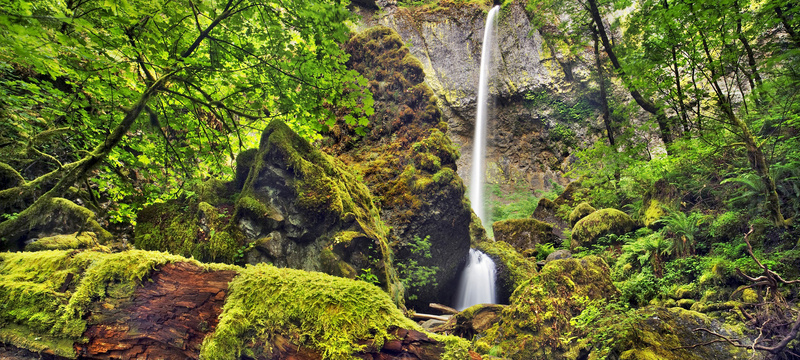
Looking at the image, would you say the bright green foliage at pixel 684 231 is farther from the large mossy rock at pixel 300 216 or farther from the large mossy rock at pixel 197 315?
the large mossy rock at pixel 197 315

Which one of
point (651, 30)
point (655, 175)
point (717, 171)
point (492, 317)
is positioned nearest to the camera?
point (492, 317)

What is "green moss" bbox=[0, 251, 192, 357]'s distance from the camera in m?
1.93

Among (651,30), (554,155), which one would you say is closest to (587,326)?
(651,30)

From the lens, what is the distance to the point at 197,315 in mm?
1961

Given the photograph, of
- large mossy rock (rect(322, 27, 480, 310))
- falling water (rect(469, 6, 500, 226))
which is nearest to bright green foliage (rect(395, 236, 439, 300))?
large mossy rock (rect(322, 27, 480, 310))

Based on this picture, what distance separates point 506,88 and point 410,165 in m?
17.0

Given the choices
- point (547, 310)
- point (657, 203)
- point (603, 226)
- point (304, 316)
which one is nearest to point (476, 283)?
point (603, 226)

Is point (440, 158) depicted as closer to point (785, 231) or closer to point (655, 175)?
point (655, 175)

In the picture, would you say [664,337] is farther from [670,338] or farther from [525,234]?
[525,234]

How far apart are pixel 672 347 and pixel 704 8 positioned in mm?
5453

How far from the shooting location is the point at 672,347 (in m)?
3.46

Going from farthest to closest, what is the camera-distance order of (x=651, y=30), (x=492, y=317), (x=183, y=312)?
(x=651, y=30) → (x=492, y=317) → (x=183, y=312)

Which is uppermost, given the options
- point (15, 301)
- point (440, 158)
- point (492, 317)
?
point (440, 158)

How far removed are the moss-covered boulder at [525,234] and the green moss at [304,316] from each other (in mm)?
10988
